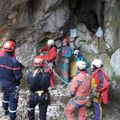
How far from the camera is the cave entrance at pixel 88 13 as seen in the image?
1320 cm

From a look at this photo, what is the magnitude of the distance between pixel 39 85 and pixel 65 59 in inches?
141

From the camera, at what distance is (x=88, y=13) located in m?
13.7

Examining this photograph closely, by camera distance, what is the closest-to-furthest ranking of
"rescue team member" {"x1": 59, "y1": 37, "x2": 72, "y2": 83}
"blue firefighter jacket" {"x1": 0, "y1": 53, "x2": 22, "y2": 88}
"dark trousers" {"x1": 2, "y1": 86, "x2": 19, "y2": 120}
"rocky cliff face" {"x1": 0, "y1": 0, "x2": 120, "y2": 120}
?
"blue firefighter jacket" {"x1": 0, "y1": 53, "x2": 22, "y2": 88} < "dark trousers" {"x1": 2, "y1": 86, "x2": 19, "y2": 120} < "rocky cliff face" {"x1": 0, "y1": 0, "x2": 120, "y2": 120} < "rescue team member" {"x1": 59, "y1": 37, "x2": 72, "y2": 83}

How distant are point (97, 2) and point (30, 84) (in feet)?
20.5

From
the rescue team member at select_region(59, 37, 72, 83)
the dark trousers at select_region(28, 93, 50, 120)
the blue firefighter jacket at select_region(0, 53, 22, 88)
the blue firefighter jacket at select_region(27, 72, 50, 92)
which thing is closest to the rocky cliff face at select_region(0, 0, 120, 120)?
the rescue team member at select_region(59, 37, 72, 83)

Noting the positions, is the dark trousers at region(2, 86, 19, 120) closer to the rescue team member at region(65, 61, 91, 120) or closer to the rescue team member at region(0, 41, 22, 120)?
the rescue team member at region(0, 41, 22, 120)

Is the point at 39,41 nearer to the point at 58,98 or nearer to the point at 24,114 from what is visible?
the point at 58,98

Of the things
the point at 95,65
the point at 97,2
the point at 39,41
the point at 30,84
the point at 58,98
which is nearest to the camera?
the point at 30,84

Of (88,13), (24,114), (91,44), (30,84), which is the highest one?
(88,13)

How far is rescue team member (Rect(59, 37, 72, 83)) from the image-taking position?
11586 millimetres

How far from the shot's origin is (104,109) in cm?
977

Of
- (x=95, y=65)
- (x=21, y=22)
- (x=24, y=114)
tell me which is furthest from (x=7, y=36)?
(x=95, y=65)

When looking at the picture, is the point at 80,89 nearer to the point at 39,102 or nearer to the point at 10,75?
the point at 39,102

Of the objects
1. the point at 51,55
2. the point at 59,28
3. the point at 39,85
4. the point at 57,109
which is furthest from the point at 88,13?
the point at 39,85
